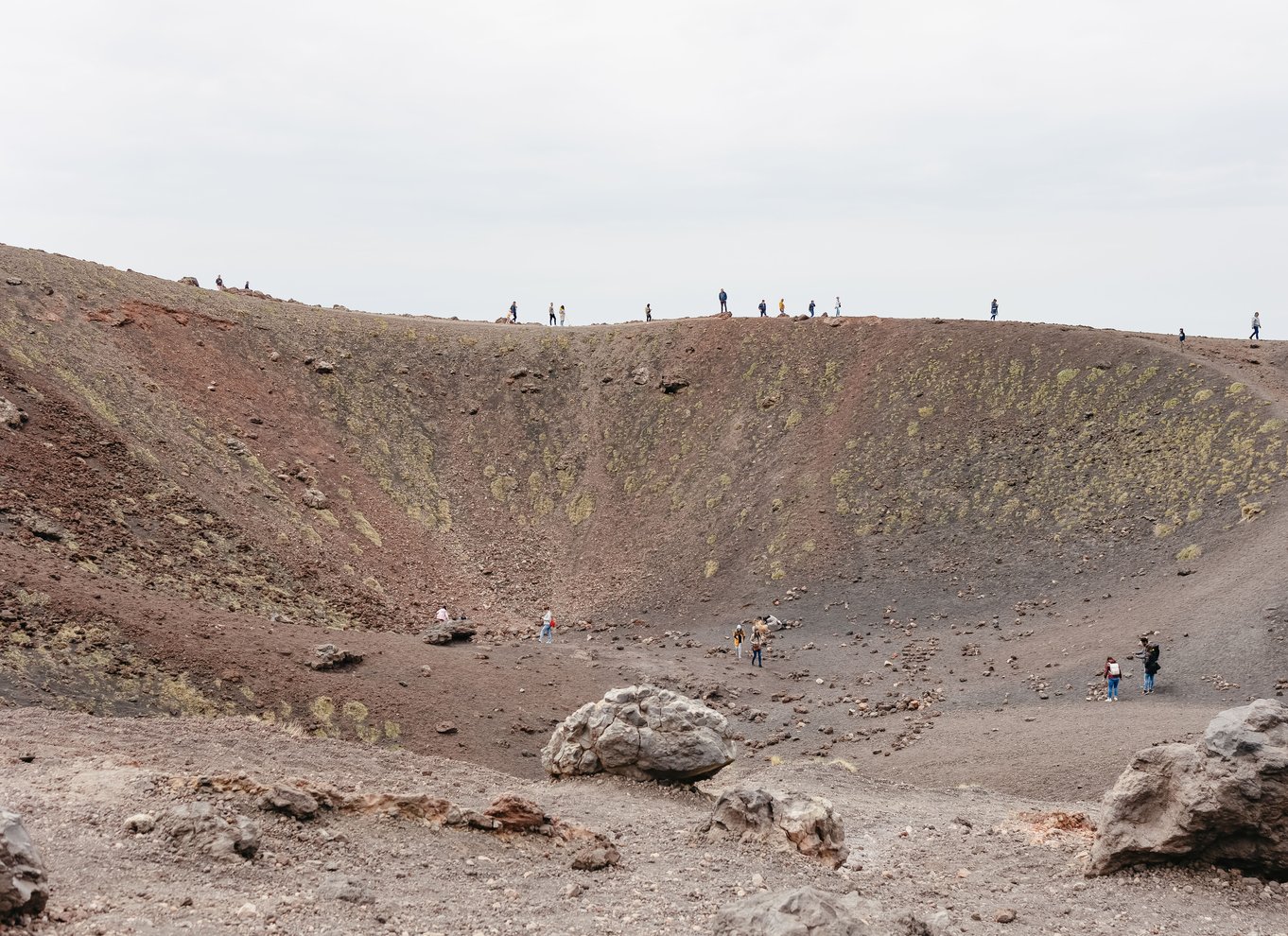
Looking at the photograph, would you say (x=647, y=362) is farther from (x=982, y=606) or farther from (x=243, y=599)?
(x=243, y=599)

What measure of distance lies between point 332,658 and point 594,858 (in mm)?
15850

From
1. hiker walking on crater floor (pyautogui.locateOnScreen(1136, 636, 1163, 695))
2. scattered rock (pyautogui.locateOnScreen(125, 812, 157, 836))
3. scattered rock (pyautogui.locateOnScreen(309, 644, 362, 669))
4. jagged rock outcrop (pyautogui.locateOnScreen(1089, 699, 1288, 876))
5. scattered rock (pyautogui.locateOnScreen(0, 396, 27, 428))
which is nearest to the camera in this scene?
scattered rock (pyautogui.locateOnScreen(125, 812, 157, 836))

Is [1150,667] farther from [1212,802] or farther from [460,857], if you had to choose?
[460,857]

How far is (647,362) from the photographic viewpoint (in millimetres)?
61031

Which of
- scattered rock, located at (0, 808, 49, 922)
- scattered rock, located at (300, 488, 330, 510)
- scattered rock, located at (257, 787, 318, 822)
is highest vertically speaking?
scattered rock, located at (300, 488, 330, 510)

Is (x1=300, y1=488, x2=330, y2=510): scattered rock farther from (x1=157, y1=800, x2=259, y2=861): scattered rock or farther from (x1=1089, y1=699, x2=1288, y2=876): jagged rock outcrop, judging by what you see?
(x1=1089, y1=699, x2=1288, y2=876): jagged rock outcrop

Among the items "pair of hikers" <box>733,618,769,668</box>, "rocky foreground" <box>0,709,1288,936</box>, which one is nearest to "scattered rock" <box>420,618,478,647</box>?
"pair of hikers" <box>733,618,769,668</box>

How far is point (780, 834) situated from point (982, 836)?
173 inches

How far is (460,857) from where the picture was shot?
13.1 meters

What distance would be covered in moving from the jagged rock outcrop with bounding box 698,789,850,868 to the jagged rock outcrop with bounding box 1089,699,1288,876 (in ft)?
11.9

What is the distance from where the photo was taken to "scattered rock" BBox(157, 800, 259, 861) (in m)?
11.4

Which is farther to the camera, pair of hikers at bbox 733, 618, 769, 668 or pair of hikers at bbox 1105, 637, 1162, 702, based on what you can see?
pair of hikers at bbox 733, 618, 769, 668

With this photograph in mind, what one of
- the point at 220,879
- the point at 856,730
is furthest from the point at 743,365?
the point at 220,879

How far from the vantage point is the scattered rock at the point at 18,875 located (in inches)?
337
